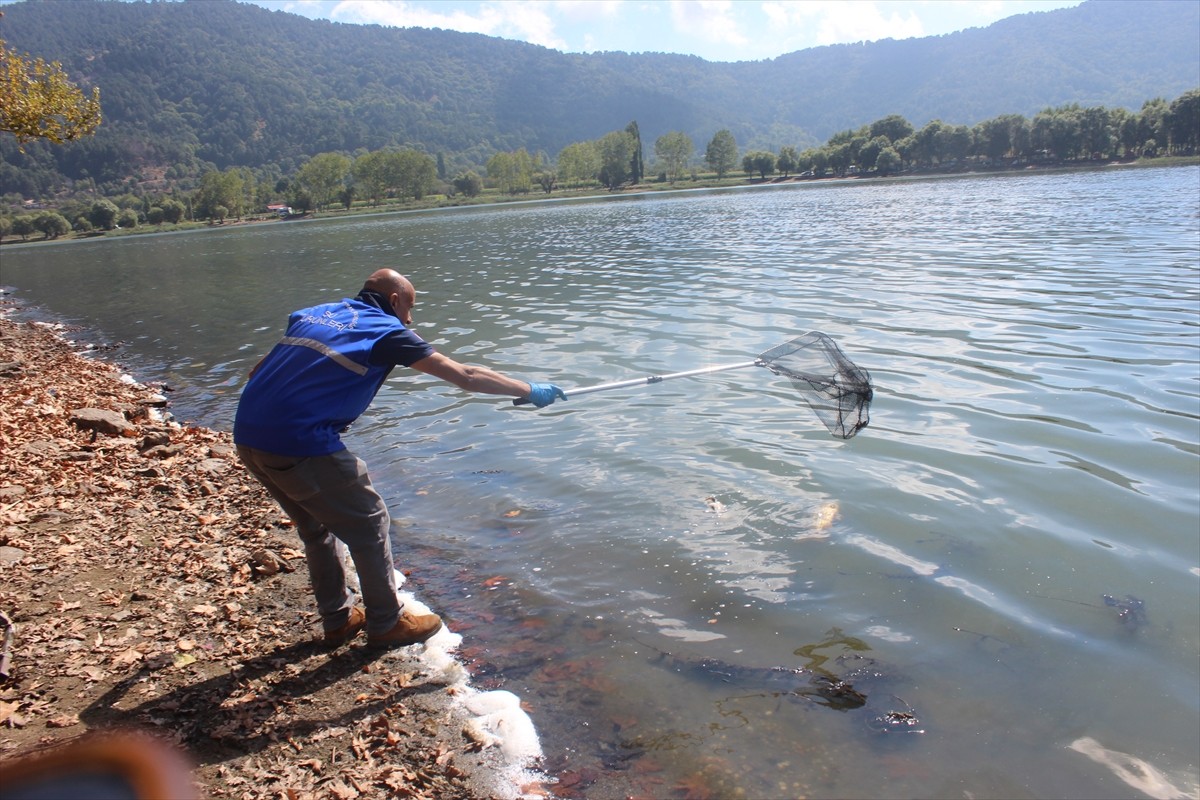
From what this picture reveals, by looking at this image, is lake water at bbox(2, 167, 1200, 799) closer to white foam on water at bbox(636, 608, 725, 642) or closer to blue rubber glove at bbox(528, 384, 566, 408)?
white foam on water at bbox(636, 608, 725, 642)

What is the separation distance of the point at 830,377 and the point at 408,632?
5357 millimetres

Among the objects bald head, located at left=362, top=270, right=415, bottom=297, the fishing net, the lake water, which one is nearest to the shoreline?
the lake water

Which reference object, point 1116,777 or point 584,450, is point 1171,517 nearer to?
point 1116,777

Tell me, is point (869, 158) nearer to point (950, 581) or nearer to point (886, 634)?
point (950, 581)

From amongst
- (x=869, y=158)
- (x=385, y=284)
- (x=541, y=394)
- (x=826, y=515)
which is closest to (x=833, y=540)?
(x=826, y=515)

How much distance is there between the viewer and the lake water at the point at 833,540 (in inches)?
215

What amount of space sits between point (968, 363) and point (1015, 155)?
162547 mm

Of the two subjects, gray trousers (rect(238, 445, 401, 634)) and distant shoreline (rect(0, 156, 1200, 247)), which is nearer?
gray trousers (rect(238, 445, 401, 634))

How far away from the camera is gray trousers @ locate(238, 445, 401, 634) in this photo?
215 inches

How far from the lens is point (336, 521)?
5.67 meters

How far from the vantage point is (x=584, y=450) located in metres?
11.8

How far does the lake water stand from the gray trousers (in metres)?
0.98

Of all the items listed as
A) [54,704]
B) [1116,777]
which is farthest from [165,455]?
[1116,777]

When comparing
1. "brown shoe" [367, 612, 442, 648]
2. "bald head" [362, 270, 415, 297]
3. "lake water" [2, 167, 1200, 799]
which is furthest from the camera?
"brown shoe" [367, 612, 442, 648]
